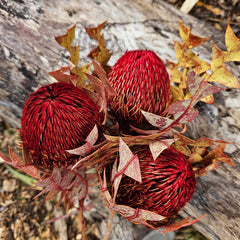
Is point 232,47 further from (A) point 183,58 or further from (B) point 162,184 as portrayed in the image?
(B) point 162,184

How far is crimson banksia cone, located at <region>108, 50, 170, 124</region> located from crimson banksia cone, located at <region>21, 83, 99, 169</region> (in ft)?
0.31

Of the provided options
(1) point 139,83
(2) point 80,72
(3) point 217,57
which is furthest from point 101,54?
(3) point 217,57

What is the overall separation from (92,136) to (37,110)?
0.50 ft

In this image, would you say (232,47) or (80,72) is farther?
(80,72)

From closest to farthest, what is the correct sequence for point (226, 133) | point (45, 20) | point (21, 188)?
1. point (226, 133)
2. point (45, 20)
3. point (21, 188)

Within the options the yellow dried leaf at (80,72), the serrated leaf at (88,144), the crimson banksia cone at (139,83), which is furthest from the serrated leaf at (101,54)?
the serrated leaf at (88,144)

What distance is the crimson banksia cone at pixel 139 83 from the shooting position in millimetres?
683

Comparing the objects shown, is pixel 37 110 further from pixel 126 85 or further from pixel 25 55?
pixel 25 55

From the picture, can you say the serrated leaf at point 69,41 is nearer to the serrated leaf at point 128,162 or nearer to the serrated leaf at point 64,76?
the serrated leaf at point 64,76

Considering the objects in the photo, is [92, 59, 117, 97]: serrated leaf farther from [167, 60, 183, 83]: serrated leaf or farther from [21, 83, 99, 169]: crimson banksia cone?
[167, 60, 183, 83]: serrated leaf

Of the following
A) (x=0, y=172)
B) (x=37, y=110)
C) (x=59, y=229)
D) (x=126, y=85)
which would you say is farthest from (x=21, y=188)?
(x=126, y=85)

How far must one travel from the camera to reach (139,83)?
68cm

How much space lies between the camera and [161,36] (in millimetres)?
1026

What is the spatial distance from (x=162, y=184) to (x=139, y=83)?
0.85 ft
